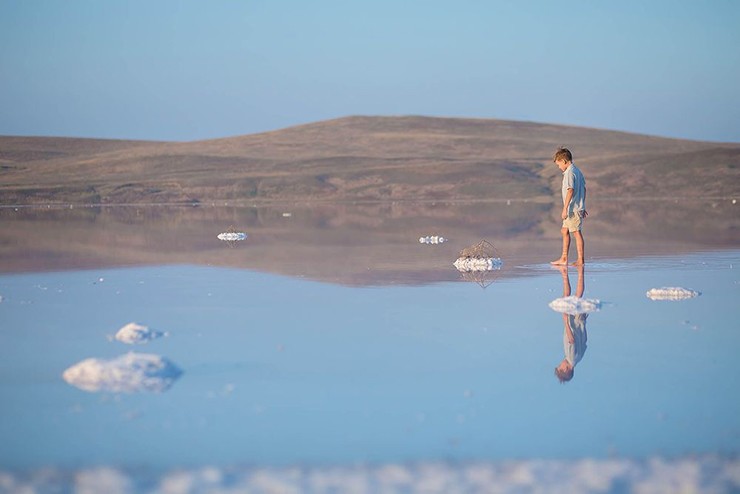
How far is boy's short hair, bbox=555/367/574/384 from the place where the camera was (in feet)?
18.7

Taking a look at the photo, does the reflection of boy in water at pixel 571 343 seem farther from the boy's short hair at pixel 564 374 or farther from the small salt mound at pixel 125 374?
the small salt mound at pixel 125 374

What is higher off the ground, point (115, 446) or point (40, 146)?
point (40, 146)

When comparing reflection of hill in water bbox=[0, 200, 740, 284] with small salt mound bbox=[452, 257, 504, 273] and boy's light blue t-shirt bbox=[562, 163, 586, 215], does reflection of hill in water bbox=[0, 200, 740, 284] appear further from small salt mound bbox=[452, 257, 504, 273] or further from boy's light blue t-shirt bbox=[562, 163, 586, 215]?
boy's light blue t-shirt bbox=[562, 163, 586, 215]

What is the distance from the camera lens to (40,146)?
345 ft

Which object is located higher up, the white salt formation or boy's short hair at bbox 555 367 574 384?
the white salt formation

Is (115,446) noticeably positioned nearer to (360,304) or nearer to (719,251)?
(360,304)

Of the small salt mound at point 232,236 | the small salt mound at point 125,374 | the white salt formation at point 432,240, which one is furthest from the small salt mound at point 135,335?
the small salt mound at point 232,236

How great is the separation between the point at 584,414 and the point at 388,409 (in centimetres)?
96

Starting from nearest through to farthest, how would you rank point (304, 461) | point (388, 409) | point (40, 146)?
point (304, 461) < point (388, 409) < point (40, 146)

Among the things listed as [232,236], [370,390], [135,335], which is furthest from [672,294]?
[232,236]

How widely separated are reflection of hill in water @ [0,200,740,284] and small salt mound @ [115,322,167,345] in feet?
13.1

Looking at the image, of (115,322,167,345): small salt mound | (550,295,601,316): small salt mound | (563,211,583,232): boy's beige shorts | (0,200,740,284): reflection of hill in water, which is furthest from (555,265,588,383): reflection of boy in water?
(563,211,583,232): boy's beige shorts

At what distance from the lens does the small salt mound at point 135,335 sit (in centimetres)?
710

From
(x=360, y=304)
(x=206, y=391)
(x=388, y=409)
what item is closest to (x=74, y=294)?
(x=360, y=304)
